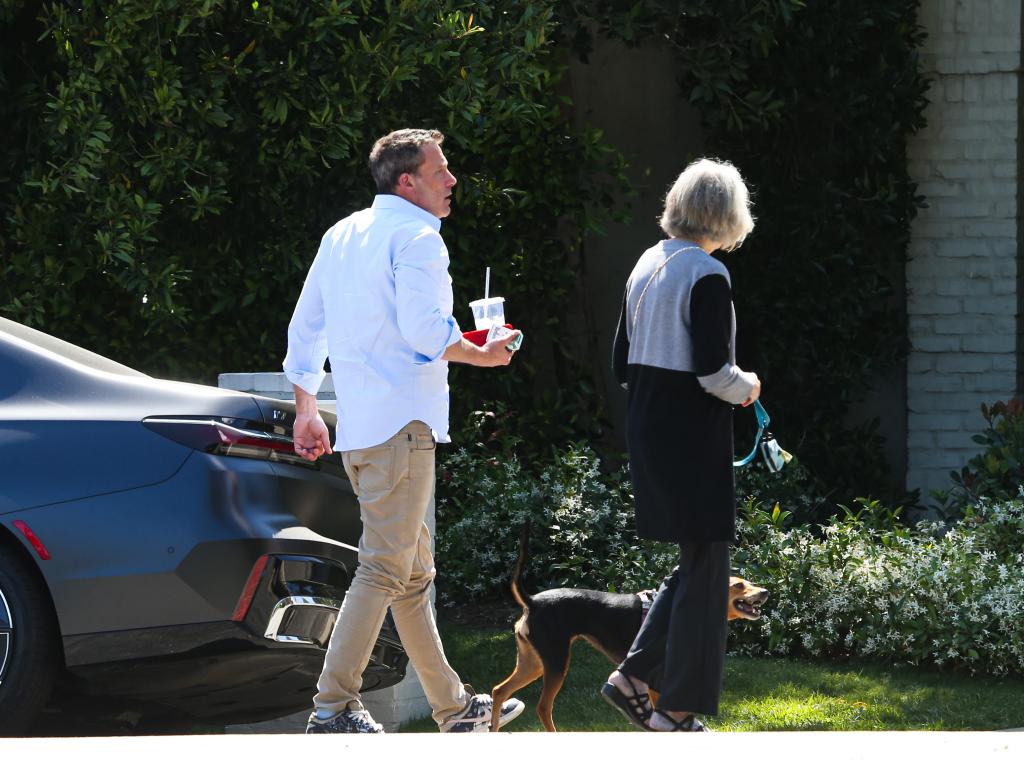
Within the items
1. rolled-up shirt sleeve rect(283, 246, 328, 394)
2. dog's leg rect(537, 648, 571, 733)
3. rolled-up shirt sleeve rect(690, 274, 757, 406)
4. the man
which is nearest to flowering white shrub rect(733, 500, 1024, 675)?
dog's leg rect(537, 648, 571, 733)

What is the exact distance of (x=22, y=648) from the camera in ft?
14.3

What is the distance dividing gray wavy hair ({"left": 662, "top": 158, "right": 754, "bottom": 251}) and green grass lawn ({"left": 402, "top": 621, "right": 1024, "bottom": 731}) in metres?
1.85

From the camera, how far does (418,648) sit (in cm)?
451

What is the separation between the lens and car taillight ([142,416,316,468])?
14.5 ft

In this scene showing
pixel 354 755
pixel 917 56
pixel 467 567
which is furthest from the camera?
pixel 917 56

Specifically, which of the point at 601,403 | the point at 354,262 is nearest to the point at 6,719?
the point at 354,262

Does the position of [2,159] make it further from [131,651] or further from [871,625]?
[871,625]

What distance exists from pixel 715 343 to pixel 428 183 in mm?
981

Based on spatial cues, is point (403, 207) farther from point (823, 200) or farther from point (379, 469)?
point (823, 200)

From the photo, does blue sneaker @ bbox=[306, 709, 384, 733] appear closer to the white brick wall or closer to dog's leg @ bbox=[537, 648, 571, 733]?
dog's leg @ bbox=[537, 648, 571, 733]

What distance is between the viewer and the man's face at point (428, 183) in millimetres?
4480

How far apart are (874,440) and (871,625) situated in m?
3.29

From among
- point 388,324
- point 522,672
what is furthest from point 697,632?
point 388,324

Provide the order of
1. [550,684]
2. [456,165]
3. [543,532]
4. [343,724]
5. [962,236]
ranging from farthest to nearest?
[962,236], [456,165], [543,532], [550,684], [343,724]
